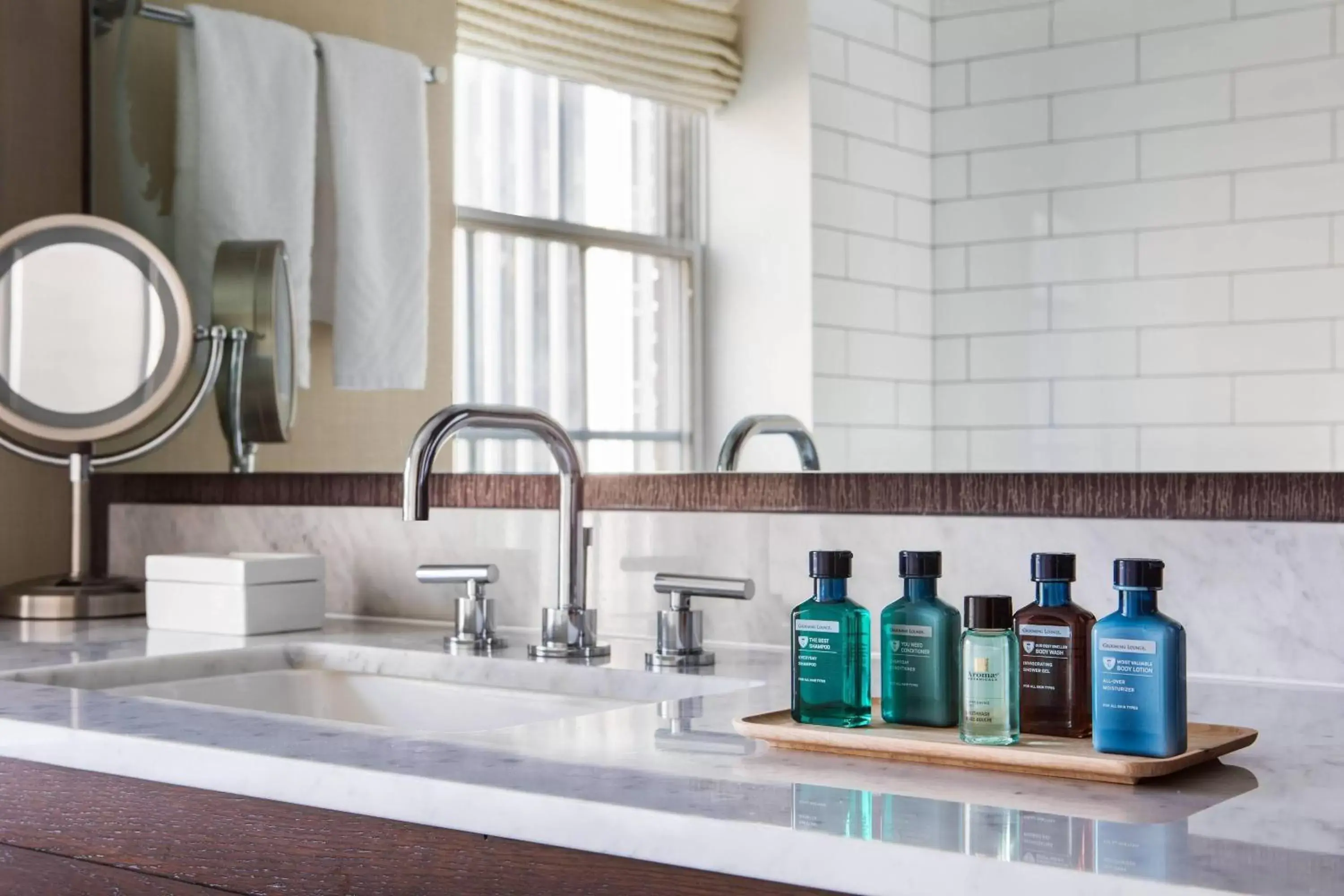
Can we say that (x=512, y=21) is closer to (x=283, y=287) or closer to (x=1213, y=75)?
(x=283, y=287)

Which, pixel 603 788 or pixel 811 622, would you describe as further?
pixel 811 622

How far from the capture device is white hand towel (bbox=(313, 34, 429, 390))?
Answer: 1.92 metres

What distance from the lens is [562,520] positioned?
1.62 meters

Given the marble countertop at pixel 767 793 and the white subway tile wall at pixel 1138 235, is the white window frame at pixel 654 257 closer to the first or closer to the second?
the white subway tile wall at pixel 1138 235

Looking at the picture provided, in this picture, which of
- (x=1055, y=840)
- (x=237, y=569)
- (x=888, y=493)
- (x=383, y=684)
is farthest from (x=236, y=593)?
(x=1055, y=840)

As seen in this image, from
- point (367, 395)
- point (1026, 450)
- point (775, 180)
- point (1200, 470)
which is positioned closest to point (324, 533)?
point (367, 395)

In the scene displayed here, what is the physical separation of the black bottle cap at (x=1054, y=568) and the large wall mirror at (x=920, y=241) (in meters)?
0.37

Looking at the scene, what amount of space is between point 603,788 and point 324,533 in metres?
1.17

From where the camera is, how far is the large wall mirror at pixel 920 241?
1311 millimetres

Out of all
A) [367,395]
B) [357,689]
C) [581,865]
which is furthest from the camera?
[367,395]

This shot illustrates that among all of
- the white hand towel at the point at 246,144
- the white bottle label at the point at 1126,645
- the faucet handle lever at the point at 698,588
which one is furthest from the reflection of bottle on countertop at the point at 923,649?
the white hand towel at the point at 246,144

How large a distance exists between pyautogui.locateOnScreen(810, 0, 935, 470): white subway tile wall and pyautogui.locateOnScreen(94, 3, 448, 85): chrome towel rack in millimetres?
867

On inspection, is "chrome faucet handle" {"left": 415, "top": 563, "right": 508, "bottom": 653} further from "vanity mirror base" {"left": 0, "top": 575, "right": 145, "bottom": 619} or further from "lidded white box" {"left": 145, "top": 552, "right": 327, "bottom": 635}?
"vanity mirror base" {"left": 0, "top": 575, "right": 145, "bottom": 619}

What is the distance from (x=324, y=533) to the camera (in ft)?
6.63
